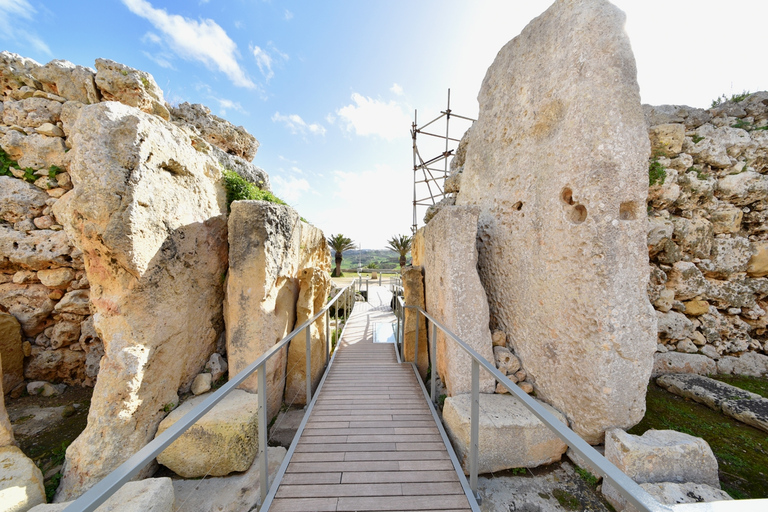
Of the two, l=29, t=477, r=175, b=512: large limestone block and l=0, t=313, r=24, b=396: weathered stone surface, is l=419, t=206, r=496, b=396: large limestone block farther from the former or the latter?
l=0, t=313, r=24, b=396: weathered stone surface

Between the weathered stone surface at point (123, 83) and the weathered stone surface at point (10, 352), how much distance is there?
4.44 meters

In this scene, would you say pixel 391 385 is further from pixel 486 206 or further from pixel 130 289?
pixel 130 289

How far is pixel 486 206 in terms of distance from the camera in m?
4.60

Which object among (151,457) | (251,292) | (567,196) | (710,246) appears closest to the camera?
(151,457)

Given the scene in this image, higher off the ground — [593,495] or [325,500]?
[325,500]

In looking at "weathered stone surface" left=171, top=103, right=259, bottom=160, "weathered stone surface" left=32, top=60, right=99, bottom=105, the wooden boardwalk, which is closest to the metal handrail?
the wooden boardwalk

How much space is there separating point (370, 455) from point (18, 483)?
3.62 m

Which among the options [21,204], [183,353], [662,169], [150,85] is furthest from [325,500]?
[150,85]

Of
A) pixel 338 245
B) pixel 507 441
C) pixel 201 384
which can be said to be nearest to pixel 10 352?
pixel 201 384

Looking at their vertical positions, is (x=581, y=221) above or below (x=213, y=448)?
above

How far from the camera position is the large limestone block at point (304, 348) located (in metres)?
4.71

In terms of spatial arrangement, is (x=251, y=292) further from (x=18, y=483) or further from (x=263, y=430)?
(x=18, y=483)

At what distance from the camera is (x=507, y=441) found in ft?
10.2

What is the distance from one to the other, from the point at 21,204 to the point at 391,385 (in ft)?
23.7
